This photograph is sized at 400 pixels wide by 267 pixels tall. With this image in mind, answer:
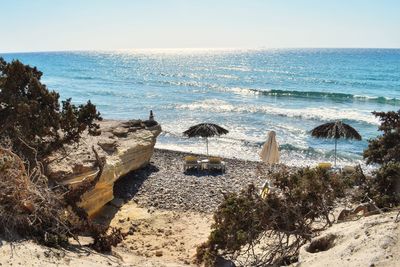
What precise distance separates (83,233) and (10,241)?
2.29m

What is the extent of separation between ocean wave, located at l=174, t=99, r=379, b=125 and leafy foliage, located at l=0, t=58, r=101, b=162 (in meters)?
26.2

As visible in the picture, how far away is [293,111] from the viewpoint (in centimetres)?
3747

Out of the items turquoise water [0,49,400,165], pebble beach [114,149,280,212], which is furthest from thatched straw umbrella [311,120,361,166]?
turquoise water [0,49,400,165]

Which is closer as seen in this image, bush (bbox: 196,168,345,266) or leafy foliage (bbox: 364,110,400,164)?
bush (bbox: 196,168,345,266)

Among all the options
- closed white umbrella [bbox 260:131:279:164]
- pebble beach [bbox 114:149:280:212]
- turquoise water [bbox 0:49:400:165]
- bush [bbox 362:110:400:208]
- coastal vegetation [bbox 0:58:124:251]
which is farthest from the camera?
turquoise water [bbox 0:49:400:165]

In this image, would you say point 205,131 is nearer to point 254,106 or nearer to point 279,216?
point 279,216

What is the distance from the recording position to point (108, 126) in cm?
1695

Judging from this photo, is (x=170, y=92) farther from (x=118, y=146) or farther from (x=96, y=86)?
(x=118, y=146)

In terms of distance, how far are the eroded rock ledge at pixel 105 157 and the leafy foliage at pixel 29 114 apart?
0.65 metres

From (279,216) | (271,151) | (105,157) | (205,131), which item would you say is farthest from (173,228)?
(205,131)

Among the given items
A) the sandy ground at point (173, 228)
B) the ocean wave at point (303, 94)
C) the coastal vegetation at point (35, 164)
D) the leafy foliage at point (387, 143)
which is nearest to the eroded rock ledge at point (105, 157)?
the coastal vegetation at point (35, 164)

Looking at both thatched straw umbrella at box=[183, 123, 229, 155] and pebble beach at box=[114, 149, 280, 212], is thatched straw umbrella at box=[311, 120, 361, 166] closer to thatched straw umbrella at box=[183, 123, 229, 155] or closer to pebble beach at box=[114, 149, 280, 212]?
pebble beach at box=[114, 149, 280, 212]

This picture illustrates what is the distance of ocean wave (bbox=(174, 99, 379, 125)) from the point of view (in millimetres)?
34344

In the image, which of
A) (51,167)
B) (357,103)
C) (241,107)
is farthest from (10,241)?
(357,103)
